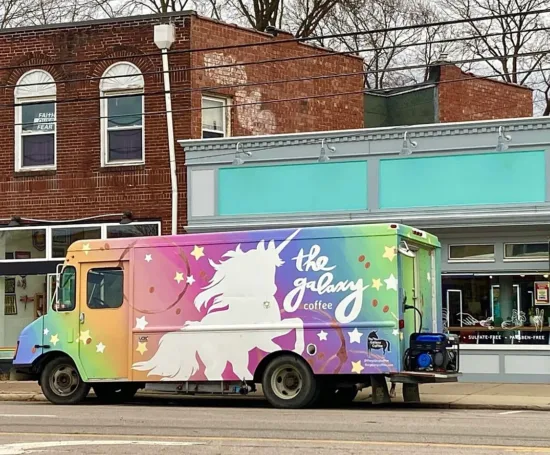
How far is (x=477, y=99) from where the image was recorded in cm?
2834

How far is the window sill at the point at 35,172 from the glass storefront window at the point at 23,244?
121 centimetres

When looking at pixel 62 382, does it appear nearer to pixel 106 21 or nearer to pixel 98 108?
pixel 98 108

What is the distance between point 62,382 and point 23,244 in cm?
641

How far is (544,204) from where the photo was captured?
19.4 meters

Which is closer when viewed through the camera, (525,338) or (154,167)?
(525,338)

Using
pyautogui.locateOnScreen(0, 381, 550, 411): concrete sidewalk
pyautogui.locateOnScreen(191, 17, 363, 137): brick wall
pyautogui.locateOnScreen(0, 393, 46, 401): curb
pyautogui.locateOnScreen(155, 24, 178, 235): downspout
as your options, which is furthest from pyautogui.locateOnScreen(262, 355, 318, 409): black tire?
pyautogui.locateOnScreen(191, 17, 363, 137): brick wall

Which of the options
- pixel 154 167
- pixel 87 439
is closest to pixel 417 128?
pixel 154 167

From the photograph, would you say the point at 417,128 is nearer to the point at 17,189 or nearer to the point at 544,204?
the point at 544,204

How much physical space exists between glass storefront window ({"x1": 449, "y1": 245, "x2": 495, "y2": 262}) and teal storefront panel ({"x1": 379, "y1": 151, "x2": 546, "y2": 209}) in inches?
34.6

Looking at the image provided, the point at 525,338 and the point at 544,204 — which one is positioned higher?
the point at 544,204

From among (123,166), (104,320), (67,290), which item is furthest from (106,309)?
(123,166)

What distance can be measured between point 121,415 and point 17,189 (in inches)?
390

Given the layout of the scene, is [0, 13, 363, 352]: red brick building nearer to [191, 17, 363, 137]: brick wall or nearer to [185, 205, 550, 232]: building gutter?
[191, 17, 363, 137]: brick wall

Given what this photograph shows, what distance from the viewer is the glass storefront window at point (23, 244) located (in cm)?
2327
